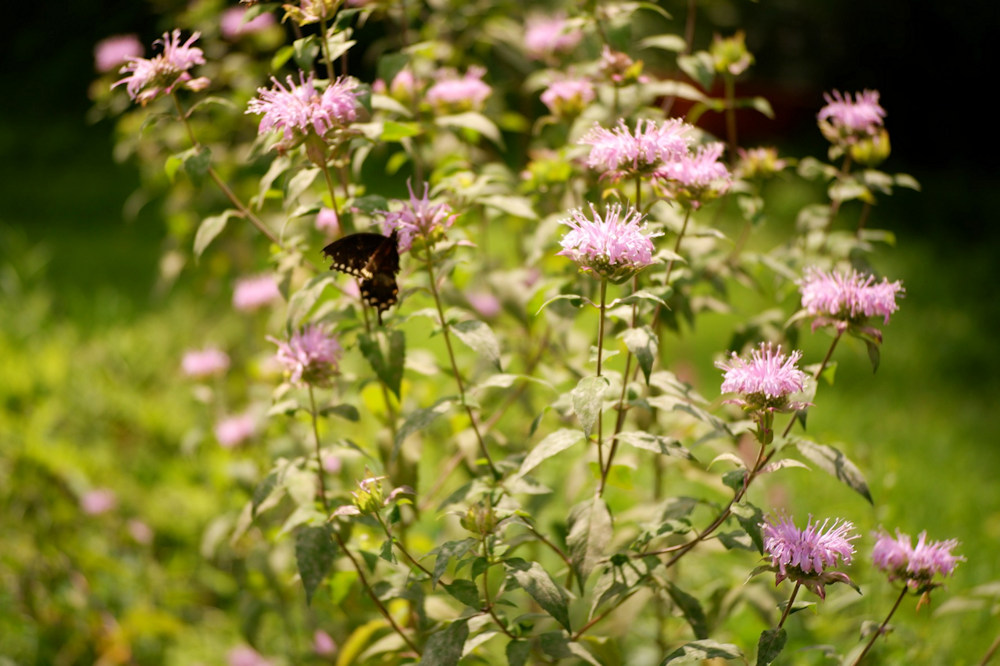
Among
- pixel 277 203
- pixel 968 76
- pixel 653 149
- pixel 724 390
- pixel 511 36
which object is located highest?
pixel 968 76

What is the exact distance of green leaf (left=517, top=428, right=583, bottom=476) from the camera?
0.97 m

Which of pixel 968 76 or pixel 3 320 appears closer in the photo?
pixel 3 320

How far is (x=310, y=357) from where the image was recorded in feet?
3.64

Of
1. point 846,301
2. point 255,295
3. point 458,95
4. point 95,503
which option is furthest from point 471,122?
point 95,503

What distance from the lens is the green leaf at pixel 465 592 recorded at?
3.17 feet

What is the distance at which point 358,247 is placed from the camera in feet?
3.22

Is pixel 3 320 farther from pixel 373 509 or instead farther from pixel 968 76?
pixel 968 76

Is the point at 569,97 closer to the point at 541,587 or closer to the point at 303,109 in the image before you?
the point at 303,109

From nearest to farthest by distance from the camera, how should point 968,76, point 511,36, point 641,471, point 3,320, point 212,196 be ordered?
point 511,36
point 212,196
point 641,471
point 3,320
point 968,76

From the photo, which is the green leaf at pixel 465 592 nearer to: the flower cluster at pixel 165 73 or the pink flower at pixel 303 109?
the pink flower at pixel 303 109

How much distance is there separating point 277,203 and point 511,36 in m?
1.22

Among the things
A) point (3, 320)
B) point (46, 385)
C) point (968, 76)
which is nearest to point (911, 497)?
point (46, 385)

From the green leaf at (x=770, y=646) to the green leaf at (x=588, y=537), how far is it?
19cm

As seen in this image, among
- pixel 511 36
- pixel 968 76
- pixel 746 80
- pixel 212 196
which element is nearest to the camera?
pixel 511 36
